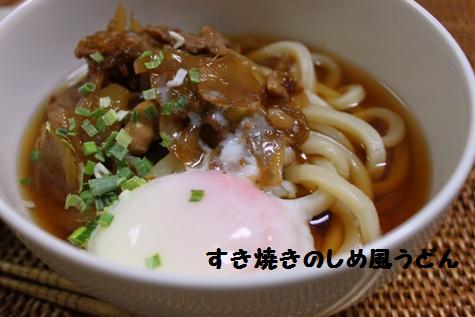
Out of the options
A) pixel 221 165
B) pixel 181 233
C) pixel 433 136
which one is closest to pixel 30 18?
pixel 221 165

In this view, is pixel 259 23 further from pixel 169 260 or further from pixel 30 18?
pixel 169 260

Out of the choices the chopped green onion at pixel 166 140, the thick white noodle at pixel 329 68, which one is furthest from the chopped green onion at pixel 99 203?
the thick white noodle at pixel 329 68

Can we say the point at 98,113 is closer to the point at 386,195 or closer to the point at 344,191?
the point at 344,191

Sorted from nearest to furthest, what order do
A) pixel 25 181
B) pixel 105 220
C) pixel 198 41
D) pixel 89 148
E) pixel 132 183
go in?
1. pixel 105 220
2. pixel 132 183
3. pixel 89 148
4. pixel 25 181
5. pixel 198 41

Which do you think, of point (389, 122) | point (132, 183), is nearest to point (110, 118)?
point (132, 183)

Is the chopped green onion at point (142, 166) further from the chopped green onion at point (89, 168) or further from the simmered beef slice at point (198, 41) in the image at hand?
the simmered beef slice at point (198, 41)
